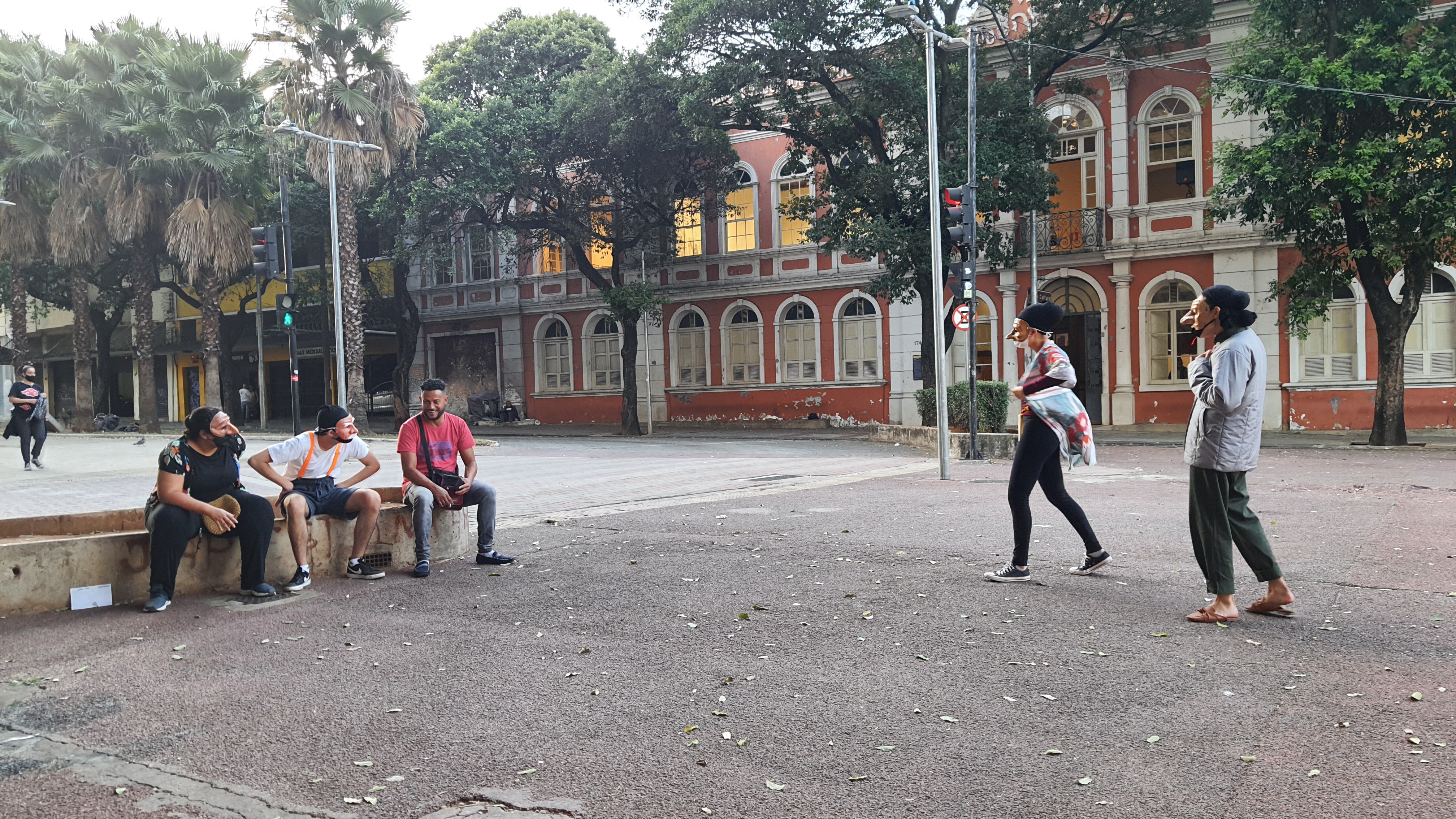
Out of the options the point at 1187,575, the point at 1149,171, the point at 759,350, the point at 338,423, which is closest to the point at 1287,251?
the point at 1149,171

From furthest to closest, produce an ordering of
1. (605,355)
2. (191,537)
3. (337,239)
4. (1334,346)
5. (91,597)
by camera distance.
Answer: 1. (605,355)
2. (337,239)
3. (1334,346)
4. (191,537)
5. (91,597)

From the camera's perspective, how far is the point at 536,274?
115 feet

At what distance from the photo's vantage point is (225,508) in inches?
269

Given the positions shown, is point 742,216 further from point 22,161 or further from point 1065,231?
point 22,161

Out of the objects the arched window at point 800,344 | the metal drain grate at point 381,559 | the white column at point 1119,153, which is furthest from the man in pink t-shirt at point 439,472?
the arched window at point 800,344

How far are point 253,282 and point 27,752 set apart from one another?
→ 39.4 metres

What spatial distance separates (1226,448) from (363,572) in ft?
17.8

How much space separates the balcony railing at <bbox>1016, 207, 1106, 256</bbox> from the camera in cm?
2594

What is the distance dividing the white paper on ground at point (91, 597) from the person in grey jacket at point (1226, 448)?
20.3 ft

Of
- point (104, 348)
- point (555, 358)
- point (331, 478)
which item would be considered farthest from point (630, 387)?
point (331, 478)

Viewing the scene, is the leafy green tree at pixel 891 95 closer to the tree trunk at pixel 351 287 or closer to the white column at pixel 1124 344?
the white column at pixel 1124 344

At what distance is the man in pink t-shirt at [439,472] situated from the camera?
7789mm

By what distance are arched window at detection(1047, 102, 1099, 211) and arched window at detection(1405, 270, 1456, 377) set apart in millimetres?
7213

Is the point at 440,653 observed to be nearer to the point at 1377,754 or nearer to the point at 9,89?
the point at 1377,754
